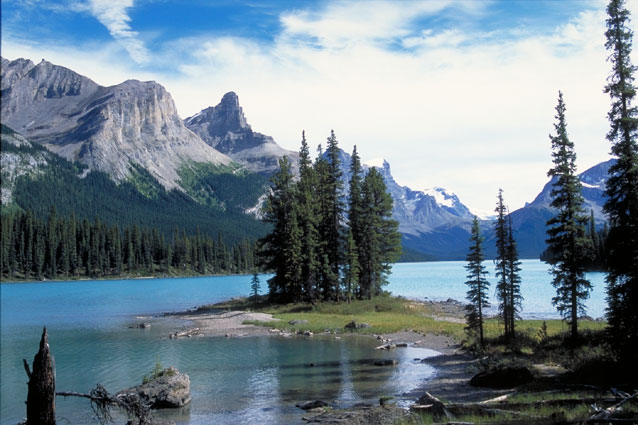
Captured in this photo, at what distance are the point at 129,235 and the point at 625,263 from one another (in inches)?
6631

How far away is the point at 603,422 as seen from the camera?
13570 millimetres

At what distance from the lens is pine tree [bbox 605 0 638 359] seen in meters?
23.0

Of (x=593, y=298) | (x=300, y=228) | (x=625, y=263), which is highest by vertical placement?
(x=300, y=228)

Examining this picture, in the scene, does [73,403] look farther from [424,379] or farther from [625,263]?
[625,263]

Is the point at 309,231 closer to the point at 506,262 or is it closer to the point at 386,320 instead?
the point at 386,320

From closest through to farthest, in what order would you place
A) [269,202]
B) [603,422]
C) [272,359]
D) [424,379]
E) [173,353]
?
[603,422] < [424,379] < [272,359] < [173,353] < [269,202]

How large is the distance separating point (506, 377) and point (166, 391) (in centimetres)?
1652

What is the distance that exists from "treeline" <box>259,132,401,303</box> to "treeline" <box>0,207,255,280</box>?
11548cm

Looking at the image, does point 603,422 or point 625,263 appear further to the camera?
point 625,263

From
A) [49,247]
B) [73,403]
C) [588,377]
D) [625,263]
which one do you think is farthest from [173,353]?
[49,247]

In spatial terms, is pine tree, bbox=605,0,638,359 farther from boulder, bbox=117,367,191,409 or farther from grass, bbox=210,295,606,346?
boulder, bbox=117,367,191,409

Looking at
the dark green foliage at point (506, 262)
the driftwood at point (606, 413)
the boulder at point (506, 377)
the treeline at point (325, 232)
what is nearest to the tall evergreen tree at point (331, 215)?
the treeline at point (325, 232)

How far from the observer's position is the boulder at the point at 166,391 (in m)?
22.9

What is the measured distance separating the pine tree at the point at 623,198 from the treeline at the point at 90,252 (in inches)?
6305
